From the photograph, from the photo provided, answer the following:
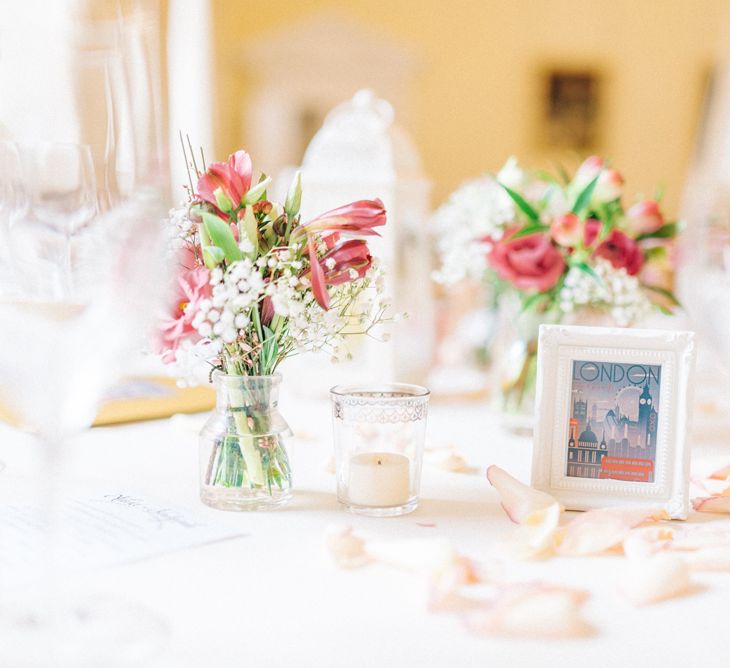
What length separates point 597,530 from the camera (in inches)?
29.0

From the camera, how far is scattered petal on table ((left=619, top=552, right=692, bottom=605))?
621 millimetres

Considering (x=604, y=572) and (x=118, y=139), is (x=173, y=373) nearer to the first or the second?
(x=118, y=139)

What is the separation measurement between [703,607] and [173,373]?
0.47m

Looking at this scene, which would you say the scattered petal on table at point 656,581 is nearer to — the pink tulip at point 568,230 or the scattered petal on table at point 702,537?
the scattered petal on table at point 702,537

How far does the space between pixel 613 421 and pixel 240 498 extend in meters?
0.36

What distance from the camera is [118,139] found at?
25.6 inches

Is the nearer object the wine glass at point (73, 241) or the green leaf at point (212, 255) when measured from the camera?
the wine glass at point (73, 241)

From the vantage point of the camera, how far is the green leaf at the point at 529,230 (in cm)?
120

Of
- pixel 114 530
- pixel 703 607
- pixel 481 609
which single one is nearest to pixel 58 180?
pixel 114 530

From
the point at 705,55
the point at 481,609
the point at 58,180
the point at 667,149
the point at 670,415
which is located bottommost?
the point at 481,609

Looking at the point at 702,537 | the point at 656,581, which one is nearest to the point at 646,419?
the point at 702,537

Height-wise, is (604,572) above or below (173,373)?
below

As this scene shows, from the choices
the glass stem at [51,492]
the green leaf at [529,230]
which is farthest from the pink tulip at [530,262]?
the glass stem at [51,492]

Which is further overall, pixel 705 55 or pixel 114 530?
pixel 705 55
